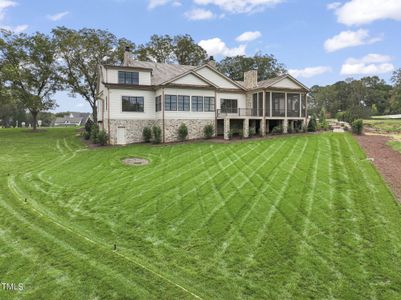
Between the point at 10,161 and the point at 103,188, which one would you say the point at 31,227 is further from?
the point at 10,161

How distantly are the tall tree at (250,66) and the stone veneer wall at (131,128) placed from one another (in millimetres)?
30158

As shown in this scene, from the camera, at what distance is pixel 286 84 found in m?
31.3

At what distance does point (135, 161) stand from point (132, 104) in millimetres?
8919

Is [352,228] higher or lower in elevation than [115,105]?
lower

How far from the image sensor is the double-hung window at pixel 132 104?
27.4 m

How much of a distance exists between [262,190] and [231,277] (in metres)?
5.85

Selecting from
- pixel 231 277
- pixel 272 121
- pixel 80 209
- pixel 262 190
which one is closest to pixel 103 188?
pixel 80 209

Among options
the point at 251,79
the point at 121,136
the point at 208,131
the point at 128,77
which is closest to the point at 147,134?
the point at 121,136

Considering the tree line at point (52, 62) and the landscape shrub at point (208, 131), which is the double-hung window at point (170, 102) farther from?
the tree line at point (52, 62)

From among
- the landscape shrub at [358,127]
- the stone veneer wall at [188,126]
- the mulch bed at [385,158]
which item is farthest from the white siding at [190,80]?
the mulch bed at [385,158]

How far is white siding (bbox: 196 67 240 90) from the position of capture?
1174 inches

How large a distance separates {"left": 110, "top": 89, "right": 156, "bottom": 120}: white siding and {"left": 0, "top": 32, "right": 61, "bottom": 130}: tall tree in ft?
57.5

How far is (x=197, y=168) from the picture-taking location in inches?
679

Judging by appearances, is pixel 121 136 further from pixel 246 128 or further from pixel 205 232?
pixel 205 232
